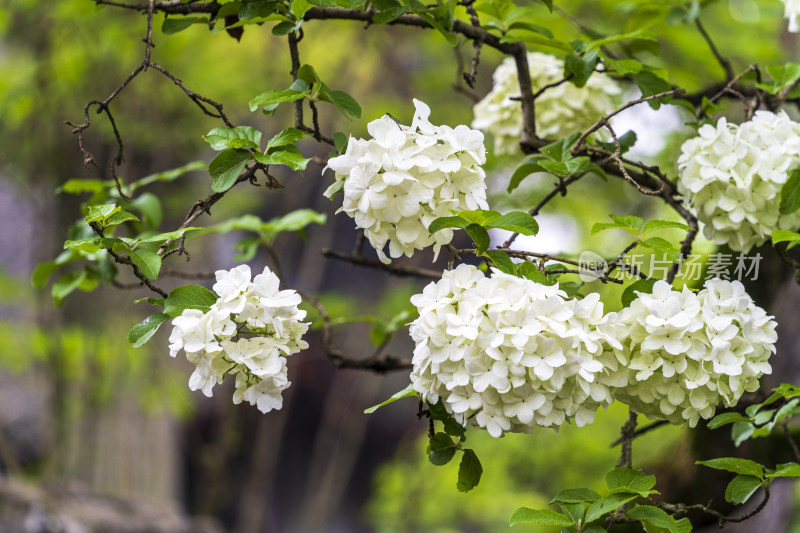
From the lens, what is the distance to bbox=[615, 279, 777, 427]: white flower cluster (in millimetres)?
752

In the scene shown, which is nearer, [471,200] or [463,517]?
[471,200]

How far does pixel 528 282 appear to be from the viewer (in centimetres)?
71

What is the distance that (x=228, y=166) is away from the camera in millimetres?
831

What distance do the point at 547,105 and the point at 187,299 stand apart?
84cm

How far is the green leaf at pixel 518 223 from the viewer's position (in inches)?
29.4

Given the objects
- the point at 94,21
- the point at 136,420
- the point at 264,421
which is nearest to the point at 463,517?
the point at 264,421

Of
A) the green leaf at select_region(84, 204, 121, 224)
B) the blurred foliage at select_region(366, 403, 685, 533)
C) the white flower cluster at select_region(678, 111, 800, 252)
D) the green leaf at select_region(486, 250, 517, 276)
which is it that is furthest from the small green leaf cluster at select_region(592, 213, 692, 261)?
the blurred foliage at select_region(366, 403, 685, 533)

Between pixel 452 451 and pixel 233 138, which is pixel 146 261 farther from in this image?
pixel 452 451

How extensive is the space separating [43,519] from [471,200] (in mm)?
2456

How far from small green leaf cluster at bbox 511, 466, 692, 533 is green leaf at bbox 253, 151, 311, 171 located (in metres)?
0.45

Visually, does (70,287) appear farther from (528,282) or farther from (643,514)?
(643,514)

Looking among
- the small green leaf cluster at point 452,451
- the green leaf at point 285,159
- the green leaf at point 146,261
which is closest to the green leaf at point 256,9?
the green leaf at point 285,159

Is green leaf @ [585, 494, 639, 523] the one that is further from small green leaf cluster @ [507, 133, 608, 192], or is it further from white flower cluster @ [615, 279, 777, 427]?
small green leaf cluster @ [507, 133, 608, 192]

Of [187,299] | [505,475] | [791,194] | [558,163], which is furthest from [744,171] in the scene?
[505,475]
